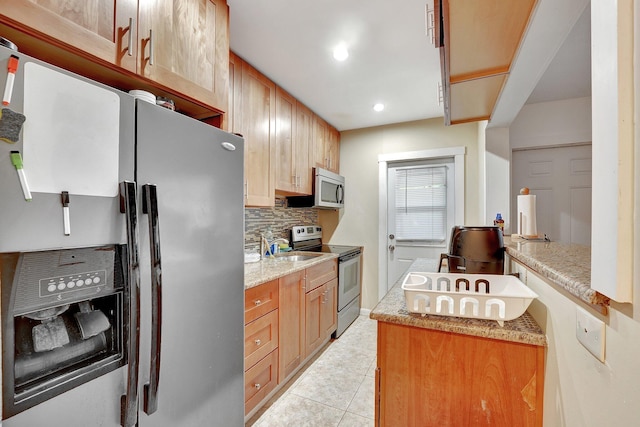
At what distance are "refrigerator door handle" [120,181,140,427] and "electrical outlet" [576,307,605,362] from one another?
1.20 meters

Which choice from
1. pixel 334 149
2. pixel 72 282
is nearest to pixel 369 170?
pixel 334 149

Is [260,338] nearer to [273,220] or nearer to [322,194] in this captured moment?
[273,220]

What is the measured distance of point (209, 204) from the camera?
3.98 feet

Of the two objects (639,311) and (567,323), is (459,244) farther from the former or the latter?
(639,311)

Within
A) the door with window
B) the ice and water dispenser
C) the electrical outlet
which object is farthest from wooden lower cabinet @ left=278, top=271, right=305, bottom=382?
the door with window

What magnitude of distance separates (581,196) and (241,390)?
3.24 metres

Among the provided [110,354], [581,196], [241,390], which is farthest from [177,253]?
[581,196]

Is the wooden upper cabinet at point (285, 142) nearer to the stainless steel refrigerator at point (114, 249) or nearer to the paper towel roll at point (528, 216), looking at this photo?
the stainless steel refrigerator at point (114, 249)

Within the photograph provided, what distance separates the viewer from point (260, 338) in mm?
1723

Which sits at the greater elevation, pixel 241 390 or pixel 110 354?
pixel 110 354

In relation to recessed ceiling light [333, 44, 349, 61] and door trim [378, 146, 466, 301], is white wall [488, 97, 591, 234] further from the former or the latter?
recessed ceiling light [333, 44, 349, 61]

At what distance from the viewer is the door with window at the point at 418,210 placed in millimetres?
3230

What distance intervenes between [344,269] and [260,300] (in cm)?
142

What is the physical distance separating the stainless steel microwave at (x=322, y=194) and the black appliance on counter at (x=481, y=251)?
5.88 ft
